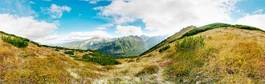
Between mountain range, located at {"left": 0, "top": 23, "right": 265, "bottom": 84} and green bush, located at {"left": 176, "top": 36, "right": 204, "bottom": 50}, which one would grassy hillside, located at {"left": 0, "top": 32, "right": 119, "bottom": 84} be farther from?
green bush, located at {"left": 176, "top": 36, "right": 204, "bottom": 50}

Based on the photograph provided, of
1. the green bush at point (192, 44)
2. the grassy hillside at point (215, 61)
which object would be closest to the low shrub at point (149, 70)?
the grassy hillside at point (215, 61)

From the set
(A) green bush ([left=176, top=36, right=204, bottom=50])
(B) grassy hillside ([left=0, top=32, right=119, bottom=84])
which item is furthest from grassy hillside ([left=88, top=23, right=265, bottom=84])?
(B) grassy hillside ([left=0, top=32, right=119, bottom=84])

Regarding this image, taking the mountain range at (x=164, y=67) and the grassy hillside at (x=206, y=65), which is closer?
the mountain range at (x=164, y=67)

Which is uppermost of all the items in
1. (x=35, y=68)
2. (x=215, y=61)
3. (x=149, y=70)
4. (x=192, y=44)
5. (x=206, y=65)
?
(x=192, y=44)

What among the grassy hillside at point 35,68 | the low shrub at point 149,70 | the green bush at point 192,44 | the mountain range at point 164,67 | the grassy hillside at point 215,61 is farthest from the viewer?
the green bush at point 192,44

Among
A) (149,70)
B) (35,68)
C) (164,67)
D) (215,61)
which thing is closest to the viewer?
(35,68)

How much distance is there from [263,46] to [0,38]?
161 ft

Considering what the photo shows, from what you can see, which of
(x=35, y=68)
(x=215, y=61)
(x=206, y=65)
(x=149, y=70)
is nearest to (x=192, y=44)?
(x=215, y=61)

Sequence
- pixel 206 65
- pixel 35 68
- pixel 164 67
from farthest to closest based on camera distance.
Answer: pixel 164 67 < pixel 206 65 < pixel 35 68

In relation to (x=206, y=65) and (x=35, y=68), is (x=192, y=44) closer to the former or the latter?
(x=206, y=65)

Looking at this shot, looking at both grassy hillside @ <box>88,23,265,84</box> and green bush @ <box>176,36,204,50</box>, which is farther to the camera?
green bush @ <box>176,36,204,50</box>

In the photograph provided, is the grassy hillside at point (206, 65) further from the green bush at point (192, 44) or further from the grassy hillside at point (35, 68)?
the grassy hillside at point (35, 68)

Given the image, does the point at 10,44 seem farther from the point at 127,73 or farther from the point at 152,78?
the point at 152,78

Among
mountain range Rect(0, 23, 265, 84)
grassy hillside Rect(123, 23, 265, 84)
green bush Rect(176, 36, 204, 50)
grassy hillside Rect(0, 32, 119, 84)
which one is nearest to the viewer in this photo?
grassy hillside Rect(0, 32, 119, 84)
